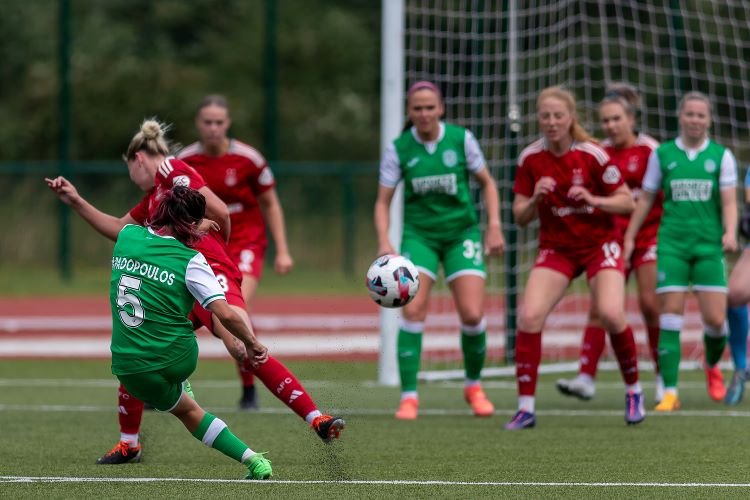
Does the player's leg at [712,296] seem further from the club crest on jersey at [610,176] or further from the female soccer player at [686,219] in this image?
the club crest on jersey at [610,176]

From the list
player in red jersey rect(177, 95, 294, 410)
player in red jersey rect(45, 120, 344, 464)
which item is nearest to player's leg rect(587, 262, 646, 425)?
player in red jersey rect(177, 95, 294, 410)

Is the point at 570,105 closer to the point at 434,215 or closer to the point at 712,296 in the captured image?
the point at 434,215

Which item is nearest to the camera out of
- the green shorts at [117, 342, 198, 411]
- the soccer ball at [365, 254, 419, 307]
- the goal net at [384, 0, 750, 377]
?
the green shorts at [117, 342, 198, 411]

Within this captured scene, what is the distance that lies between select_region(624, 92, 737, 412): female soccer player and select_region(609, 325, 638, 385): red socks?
27.5 inches

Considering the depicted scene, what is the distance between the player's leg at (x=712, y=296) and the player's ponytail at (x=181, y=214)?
14.1 feet

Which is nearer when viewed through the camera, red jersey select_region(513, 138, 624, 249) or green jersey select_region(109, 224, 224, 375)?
green jersey select_region(109, 224, 224, 375)

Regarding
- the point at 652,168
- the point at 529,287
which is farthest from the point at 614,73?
the point at 529,287

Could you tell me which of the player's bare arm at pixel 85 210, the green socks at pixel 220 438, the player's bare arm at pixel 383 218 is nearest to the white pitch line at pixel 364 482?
the green socks at pixel 220 438

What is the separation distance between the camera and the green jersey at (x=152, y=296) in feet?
19.4

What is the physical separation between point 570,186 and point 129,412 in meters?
3.08

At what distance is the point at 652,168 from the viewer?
924 cm

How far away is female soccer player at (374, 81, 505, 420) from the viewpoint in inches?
352

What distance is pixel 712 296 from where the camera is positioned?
9242 mm

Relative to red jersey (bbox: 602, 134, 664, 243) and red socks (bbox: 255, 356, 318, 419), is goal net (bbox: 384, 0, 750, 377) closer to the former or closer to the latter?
red jersey (bbox: 602, 134, 664, 243)
